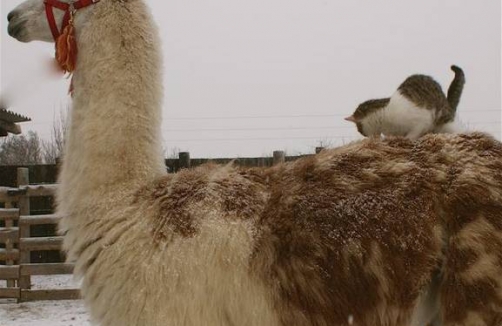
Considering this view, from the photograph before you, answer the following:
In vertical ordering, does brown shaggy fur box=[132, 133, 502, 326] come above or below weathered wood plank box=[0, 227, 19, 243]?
above

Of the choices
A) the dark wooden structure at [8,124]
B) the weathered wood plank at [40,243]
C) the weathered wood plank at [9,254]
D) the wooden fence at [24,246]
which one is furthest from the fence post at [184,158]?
the dark wooden structure at [8,124]

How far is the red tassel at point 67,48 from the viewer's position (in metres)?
3.02

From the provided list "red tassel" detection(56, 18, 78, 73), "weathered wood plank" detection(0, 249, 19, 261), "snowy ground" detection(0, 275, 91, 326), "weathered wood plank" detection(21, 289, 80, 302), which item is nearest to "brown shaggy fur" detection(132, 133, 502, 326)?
"red tassel" detection(56, 18, 78, 73)

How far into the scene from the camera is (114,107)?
9.38 feet

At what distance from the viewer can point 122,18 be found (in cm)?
296

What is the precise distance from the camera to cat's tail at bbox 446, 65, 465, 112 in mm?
6168

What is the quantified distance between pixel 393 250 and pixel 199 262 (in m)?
0.72

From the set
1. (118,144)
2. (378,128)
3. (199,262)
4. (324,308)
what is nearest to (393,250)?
(324,308)

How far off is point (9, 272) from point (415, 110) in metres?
8.19

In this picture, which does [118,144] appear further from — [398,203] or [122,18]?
[398,203]

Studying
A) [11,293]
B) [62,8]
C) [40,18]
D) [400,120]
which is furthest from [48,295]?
[62,8]

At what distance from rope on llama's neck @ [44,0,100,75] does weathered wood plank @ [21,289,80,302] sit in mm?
8262

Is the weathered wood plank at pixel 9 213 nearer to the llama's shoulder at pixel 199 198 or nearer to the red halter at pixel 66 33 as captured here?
the red halter at pixel 66 33

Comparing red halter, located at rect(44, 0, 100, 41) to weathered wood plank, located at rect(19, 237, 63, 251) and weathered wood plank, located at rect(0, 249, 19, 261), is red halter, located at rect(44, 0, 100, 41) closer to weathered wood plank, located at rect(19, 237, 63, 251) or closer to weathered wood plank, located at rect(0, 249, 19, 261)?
weathered wood plank, located at rect(19, 237, 63, 251)
